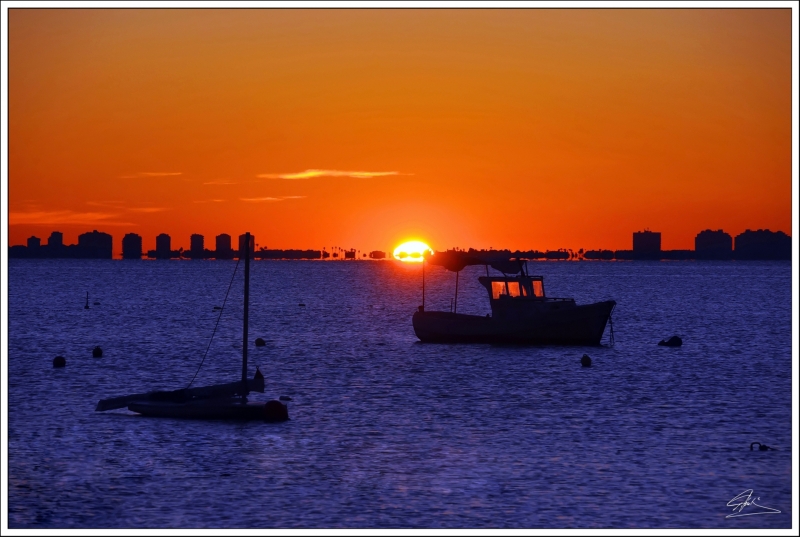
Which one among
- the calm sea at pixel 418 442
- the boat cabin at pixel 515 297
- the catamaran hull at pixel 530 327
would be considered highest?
the boat cabin at pixel 515 297

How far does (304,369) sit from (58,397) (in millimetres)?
16307

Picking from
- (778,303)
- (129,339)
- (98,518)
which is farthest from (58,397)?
(778,303)

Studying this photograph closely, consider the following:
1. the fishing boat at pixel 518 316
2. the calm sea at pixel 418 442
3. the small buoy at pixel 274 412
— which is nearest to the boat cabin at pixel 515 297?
the fishing boat at pixel 518 316

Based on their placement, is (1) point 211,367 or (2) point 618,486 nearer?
(2) point 618,486

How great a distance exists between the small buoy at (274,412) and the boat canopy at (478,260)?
24285 mm

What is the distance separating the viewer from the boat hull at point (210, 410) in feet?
123

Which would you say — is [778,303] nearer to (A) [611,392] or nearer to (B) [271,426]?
(A) [611,392]

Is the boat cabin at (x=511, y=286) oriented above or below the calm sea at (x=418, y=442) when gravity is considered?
above

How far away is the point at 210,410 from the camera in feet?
123

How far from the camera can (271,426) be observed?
37.2 metres

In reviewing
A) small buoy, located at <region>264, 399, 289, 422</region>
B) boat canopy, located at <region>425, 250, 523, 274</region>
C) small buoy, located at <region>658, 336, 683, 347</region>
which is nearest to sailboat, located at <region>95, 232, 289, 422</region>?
small buoy, located at <region>264, 399, 289, 422</region>

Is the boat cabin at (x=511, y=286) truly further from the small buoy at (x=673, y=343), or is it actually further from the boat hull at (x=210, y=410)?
the boat hull at (x=210, y=410)

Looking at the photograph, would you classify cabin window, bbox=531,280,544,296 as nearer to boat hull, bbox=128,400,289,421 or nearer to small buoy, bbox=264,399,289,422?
small buoy, bbox=264,399,289,422

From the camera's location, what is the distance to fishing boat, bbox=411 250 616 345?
6319 centimetres
